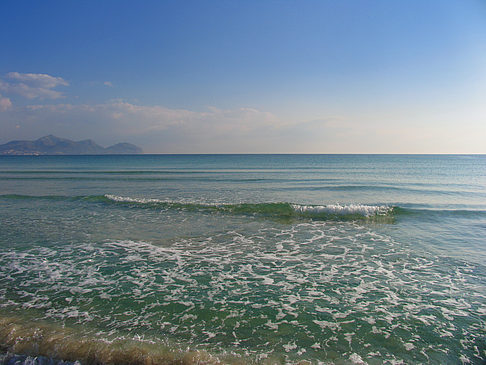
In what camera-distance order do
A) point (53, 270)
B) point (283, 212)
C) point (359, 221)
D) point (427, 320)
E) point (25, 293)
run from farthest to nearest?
1. point (283, 212)
2. point (359, 221)
3. point (53, 270)
4. point (25, 293)
5. point (427, 320)

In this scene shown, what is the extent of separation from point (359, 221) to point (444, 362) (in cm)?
1140

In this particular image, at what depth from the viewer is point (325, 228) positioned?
14328 millimetres

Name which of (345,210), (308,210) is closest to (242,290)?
(308,210)

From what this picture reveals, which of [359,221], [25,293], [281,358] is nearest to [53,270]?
[25,293]

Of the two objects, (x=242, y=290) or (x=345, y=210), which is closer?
(x=242, y=290)

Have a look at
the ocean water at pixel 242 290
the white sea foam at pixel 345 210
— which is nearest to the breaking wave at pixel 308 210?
the white sea foam at pixel 345 210

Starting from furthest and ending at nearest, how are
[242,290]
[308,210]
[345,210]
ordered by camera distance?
[308,210] → [345,210] → [242,290]

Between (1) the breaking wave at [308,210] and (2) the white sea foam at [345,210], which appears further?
(2) the white sea foam at [345,210]

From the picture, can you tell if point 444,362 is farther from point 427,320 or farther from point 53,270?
point 53,270

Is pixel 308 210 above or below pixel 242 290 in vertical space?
above

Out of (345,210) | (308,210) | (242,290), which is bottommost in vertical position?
(242,290)

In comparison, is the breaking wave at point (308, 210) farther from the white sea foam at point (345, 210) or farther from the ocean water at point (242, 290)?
the ocean water at point (242, 290)

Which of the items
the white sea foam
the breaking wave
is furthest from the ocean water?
the white sea foam

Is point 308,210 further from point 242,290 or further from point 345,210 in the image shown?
point 242,290
